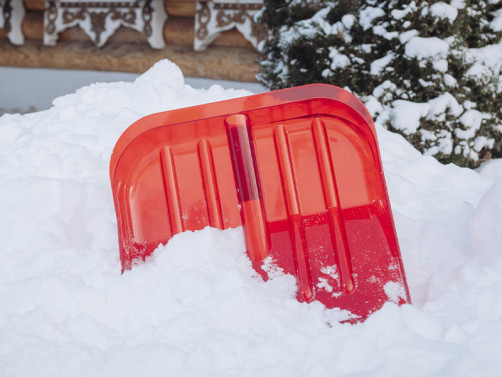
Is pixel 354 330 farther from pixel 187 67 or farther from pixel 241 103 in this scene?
pixel 187 67

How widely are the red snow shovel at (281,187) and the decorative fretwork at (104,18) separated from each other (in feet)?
10.6

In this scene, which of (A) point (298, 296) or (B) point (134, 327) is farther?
(A) point (298, 296)

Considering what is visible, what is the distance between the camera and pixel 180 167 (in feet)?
4.42

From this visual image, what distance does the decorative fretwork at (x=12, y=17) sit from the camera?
4941mm

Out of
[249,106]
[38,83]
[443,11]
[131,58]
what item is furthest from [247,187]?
[38,83]

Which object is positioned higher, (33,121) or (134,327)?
(33,121)

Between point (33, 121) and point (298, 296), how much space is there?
50.8 inches

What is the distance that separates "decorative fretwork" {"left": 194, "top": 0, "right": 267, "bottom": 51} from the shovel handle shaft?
8.59 feet

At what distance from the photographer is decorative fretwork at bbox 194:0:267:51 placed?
3744mm

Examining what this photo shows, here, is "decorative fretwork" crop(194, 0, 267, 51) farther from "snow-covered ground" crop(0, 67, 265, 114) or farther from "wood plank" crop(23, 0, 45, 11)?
"wood plank" crop(23, 0, 45, 11)

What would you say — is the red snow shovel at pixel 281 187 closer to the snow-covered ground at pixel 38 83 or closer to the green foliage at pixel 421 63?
the green foliage at pixel 421 63

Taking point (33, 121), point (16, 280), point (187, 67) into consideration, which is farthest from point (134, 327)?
point (187, 67)

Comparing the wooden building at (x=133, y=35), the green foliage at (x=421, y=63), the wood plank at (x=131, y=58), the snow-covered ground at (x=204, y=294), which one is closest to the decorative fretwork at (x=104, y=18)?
the wooden building at (x=133, y=35)

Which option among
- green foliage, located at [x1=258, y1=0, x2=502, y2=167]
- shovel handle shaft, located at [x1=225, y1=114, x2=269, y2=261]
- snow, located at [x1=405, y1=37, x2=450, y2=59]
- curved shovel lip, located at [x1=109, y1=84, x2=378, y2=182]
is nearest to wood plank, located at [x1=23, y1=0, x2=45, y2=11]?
green foliage, located at [x1=258, y1=0, x2=502, y2=167]
